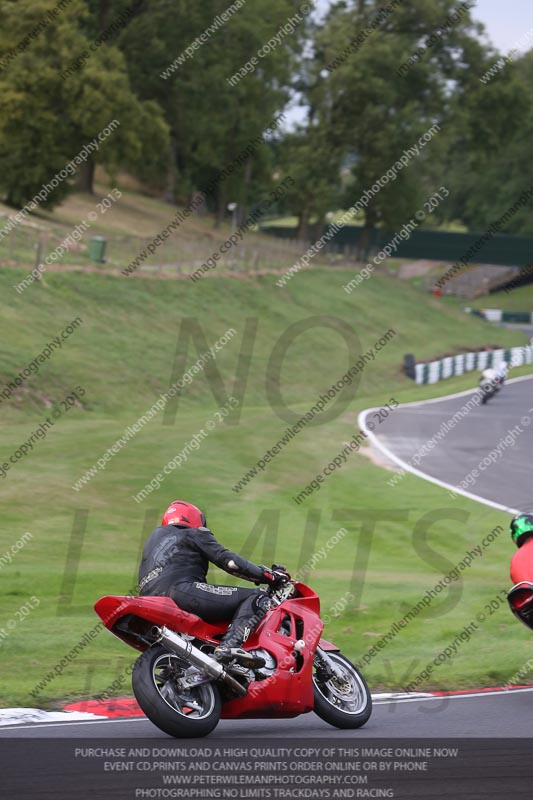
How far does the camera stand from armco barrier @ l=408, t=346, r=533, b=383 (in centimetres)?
4441

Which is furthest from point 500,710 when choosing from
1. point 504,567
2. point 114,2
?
point 114,2

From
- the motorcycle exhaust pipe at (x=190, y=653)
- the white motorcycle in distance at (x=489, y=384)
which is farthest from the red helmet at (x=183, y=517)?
the white motorcycle in distance at (x=489, y=384)

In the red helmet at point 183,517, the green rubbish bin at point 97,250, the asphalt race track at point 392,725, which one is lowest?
the green rubbish bin at point 97,250

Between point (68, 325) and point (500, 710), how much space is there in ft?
92.4

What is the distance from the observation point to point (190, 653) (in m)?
6.92

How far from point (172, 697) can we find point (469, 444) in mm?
21922

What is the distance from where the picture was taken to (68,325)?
34938 millimetres

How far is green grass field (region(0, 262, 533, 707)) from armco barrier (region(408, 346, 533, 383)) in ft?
2.43

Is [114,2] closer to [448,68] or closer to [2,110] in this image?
[2,110]

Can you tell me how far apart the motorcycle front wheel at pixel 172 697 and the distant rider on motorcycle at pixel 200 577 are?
0.36m

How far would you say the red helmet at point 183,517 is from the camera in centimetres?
766

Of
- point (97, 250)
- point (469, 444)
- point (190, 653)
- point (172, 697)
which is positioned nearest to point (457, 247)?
point (97, 250)

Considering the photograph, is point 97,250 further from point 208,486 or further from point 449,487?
point 449,487

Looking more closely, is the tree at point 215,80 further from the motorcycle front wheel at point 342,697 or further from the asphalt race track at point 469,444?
the motorcycle front wheel at point 342,697
